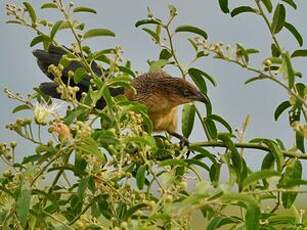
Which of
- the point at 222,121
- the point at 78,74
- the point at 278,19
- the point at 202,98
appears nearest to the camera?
the point at 78,74

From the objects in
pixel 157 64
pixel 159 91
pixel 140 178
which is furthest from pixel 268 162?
pixel 159 91

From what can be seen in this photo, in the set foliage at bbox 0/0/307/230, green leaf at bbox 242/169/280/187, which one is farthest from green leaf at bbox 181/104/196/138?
green leaf at bbox 242/169/280/187

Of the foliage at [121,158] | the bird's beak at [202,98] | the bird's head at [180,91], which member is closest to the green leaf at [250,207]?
the foliage at [121,158]

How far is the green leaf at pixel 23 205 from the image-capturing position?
1.76 meters

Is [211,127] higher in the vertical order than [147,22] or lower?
lower

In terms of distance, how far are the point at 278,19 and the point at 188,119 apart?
43 cm

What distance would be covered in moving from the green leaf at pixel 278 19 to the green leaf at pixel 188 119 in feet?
1.20

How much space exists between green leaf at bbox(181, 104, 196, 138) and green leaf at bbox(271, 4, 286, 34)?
365 mm

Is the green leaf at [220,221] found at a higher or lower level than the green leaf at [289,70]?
lower

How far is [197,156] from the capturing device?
2266 mm

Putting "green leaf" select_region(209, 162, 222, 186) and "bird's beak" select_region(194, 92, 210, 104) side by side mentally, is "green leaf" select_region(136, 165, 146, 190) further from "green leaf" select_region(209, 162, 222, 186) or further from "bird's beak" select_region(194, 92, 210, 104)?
"bird's beak" select_region(194, 92, 210, 104)

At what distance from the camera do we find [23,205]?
1792mm

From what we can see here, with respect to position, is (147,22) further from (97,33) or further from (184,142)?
(184,142)

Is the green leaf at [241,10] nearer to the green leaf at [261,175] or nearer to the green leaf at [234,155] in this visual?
the green leaf at [234,155]
